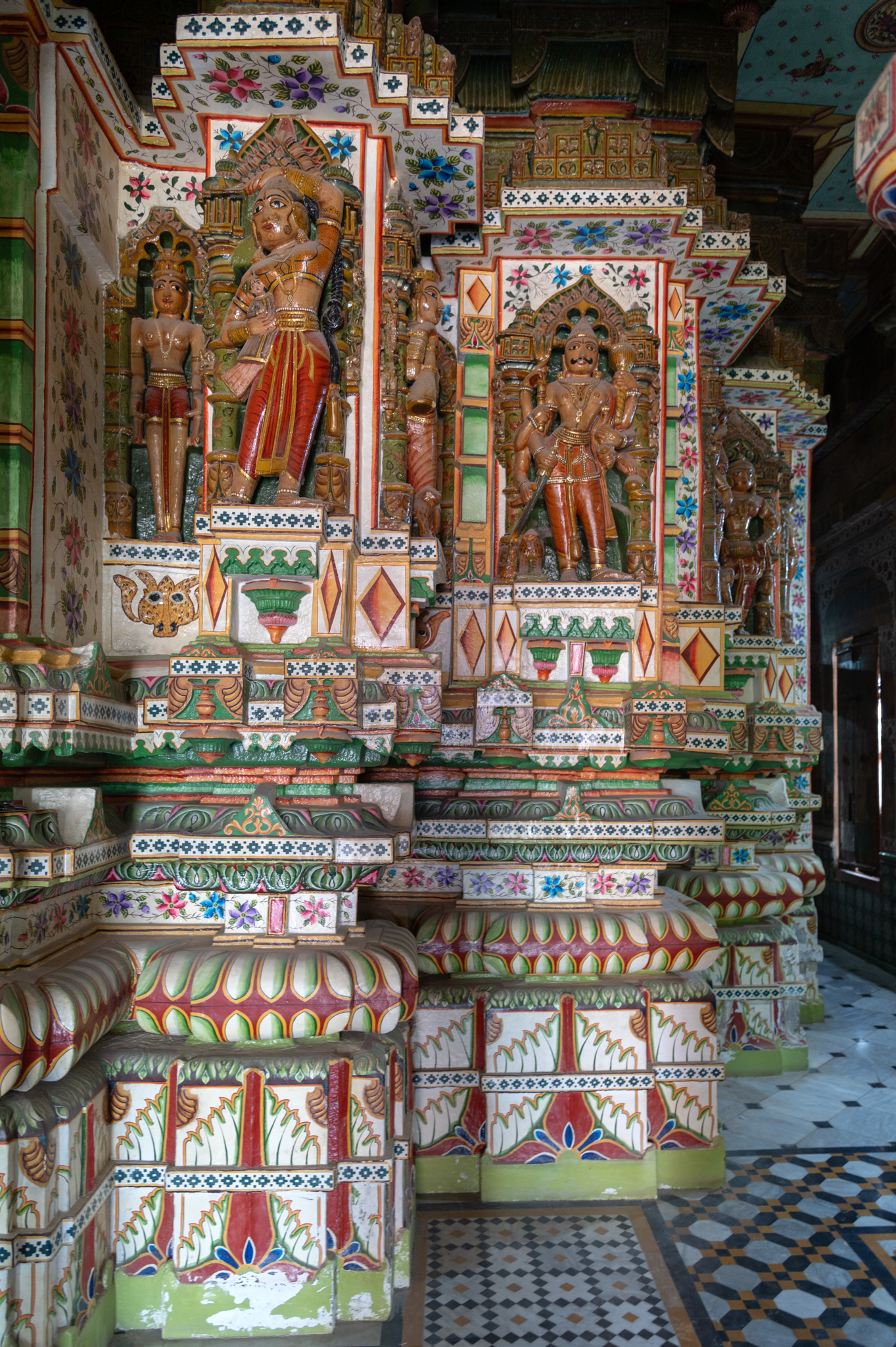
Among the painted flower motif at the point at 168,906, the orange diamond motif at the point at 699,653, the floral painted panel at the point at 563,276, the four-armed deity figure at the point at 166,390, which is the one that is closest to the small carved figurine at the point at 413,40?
the floral painted panel at the point at 563,276

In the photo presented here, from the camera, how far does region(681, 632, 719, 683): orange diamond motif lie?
5.38 metres

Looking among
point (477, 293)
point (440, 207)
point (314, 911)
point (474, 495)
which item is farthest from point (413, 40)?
point (314, 911)

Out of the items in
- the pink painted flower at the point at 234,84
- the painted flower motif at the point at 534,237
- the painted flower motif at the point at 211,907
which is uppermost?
the painted flower motif at the point at 534,237

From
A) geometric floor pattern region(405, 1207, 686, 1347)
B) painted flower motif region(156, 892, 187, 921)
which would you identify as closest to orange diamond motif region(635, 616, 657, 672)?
painted flower motif region(156, 892, 187, 921)

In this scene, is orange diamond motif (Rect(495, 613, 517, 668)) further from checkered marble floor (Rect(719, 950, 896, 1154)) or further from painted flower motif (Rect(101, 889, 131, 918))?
checkered marble floor (Rect(719, 950, 896, 1154))

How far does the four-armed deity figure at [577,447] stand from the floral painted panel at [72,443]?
2.09 m

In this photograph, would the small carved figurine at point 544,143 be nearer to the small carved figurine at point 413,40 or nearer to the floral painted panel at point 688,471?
the small carved figurine at point 413,40

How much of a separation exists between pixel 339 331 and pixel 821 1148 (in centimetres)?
516

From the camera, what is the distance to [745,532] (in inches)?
286

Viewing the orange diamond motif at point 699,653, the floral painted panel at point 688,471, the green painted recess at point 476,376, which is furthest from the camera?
the floral painted panel at point 688,471

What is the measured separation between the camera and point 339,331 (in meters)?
3.63

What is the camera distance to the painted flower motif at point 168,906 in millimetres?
3711

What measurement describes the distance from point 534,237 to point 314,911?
363 centimetres

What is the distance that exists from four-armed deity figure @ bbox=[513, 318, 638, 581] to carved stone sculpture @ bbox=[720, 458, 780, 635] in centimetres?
268
